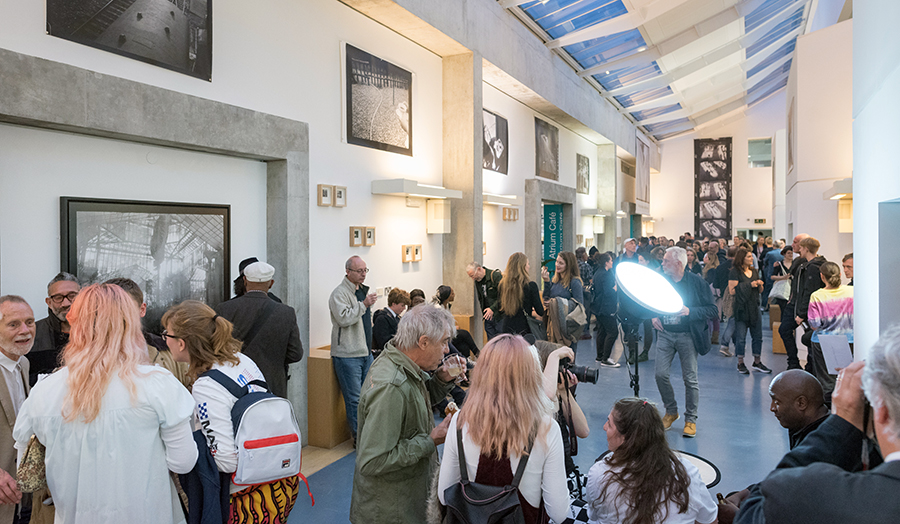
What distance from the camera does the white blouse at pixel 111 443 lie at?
205cm

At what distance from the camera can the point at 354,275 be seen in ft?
17.6

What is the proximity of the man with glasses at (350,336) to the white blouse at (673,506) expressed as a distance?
3.09 metres

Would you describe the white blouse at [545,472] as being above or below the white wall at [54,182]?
below

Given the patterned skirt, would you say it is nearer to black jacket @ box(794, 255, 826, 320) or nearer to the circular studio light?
the circular studio light

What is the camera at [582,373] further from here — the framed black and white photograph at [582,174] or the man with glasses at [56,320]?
the framed black and white photograph at [582,174]

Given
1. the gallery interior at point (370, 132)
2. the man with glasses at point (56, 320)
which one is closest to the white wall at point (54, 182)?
the gallery interior at point (370, 132)

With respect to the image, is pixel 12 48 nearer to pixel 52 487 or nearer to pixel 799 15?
pixel 52 487

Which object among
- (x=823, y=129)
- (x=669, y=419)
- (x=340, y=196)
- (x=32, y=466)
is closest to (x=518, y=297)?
(x=669, y=419)

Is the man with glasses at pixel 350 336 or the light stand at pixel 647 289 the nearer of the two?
the light stand at pixel 647 289

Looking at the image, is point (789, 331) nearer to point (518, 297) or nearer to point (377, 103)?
point (518, 297)

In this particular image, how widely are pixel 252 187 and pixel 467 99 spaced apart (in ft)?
11.8

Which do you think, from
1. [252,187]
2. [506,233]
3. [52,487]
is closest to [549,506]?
[52,487]

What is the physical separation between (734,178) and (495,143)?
19.7m

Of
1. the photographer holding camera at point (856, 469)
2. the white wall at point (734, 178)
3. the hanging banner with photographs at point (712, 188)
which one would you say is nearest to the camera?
the photographer holding camera at point (856, 469)
